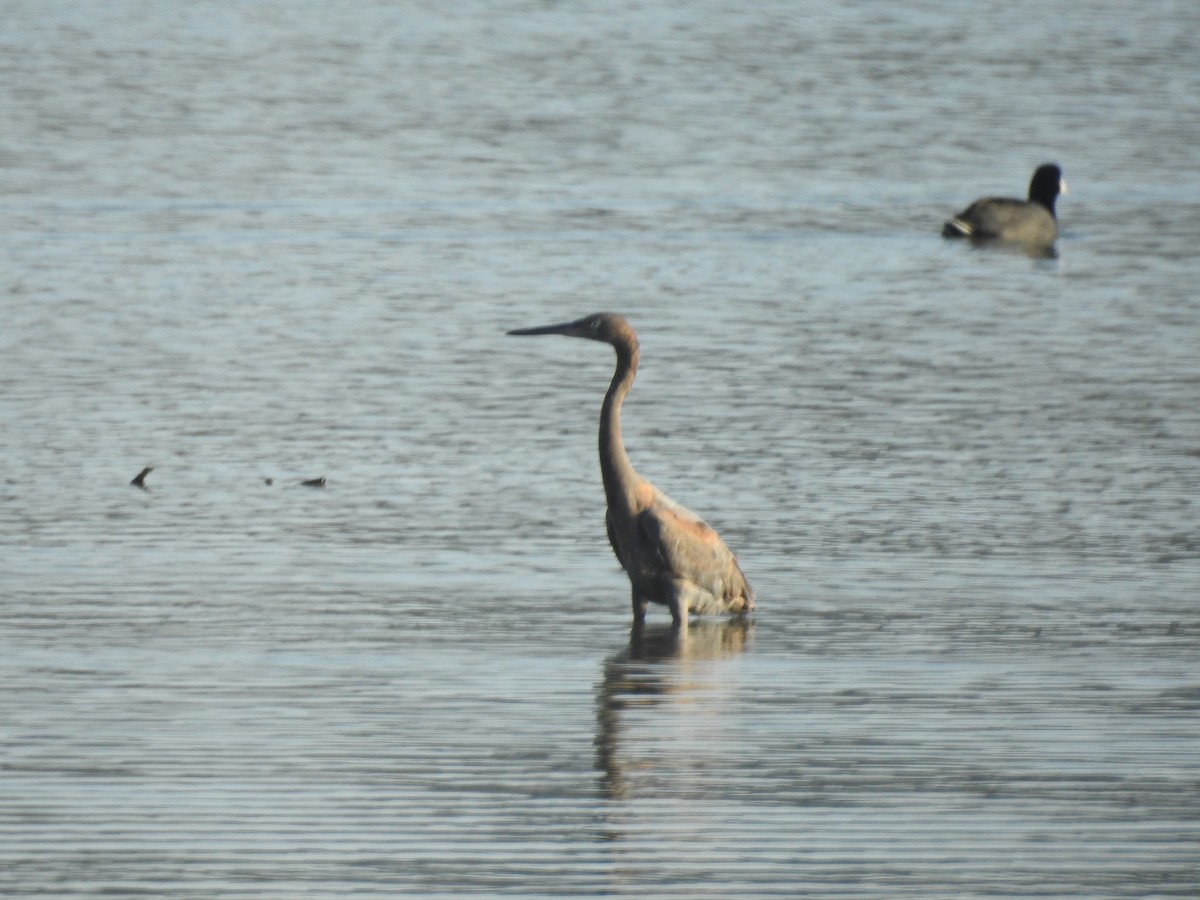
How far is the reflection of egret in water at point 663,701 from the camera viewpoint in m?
9.39

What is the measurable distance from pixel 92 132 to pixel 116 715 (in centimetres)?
2651

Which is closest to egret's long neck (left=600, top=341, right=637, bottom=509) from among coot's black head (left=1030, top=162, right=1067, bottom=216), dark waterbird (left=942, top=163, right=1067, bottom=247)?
dark waterbird (left=942, top=163, right=1067, bottom=247)

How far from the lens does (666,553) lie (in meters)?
12.1

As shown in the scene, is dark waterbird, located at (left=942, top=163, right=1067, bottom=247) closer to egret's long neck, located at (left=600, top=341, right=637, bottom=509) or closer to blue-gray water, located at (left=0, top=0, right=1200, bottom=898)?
blue-gray water, located at (left=0, top=0, right=1200, bottom=898)

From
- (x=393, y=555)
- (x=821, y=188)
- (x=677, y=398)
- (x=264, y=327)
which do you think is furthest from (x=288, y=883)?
(x=821, y=188)

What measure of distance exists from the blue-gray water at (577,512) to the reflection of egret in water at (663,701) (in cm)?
3

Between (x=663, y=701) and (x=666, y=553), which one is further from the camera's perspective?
(x=666, y=553)

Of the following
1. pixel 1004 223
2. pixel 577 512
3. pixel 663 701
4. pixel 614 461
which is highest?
pixel 614 461

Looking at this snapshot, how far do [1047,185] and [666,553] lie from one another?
723 inches

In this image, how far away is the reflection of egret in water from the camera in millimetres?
9391

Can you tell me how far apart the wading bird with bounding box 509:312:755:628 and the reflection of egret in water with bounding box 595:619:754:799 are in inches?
5.0

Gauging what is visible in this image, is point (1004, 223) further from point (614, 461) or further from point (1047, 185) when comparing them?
point (614, 461)

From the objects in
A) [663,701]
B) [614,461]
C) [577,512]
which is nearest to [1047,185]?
[577,512]

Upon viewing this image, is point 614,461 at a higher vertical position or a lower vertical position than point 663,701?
higher
